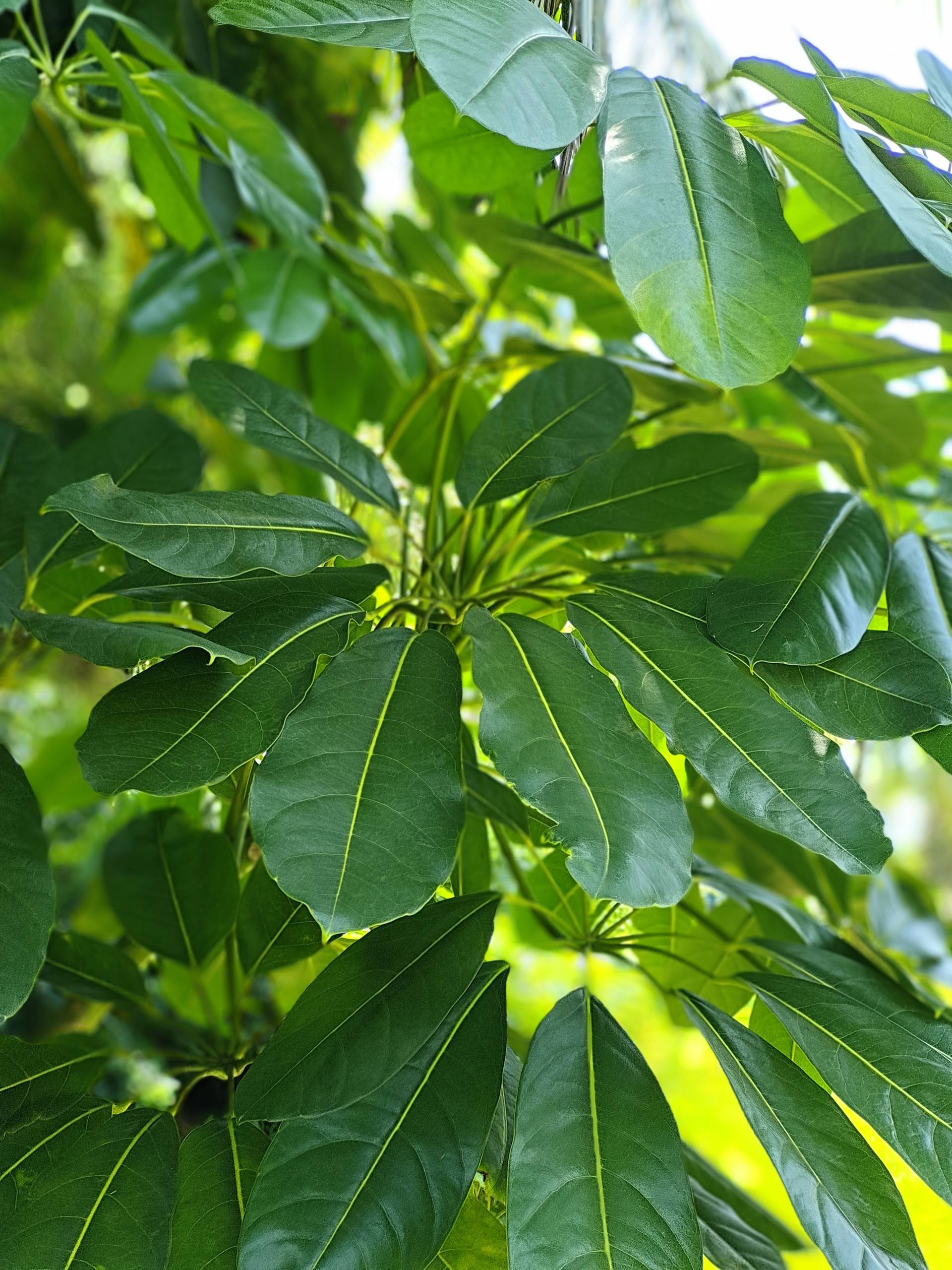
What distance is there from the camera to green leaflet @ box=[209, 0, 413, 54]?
0.43 metres

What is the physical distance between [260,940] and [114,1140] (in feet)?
0.42

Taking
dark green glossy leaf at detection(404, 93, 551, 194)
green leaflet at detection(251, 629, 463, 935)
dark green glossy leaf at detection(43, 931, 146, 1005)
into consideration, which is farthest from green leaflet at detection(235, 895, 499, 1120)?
dark green glossy leaf at detection(404, 93, 551, 194)

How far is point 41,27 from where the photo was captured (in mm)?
713

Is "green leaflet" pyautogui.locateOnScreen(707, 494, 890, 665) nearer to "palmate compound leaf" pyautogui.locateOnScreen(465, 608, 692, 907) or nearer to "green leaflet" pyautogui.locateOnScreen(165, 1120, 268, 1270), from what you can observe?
"palmate compound leaf" pyautogui.locateOnScreen(465, 608, 692, 907)

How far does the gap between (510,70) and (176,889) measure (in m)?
0.55

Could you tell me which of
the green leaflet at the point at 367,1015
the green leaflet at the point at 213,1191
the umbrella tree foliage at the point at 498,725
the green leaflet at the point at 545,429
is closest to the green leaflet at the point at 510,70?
the umbrella tree foliage at the point at 498,725

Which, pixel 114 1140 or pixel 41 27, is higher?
pixel 41 27

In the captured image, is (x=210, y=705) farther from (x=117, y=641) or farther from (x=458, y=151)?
(x=458, y=151)

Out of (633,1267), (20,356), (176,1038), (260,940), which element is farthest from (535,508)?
(20,356)

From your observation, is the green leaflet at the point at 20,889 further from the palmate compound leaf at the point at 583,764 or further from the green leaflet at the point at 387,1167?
the palmate compound leaf at the point at 583,764

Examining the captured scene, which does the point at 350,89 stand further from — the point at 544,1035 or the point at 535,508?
the point at 544,1035

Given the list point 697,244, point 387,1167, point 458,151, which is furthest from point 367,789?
point 458,151

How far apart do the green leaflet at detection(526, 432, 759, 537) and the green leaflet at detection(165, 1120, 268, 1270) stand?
0.40 m

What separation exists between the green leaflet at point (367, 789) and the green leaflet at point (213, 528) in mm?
65
